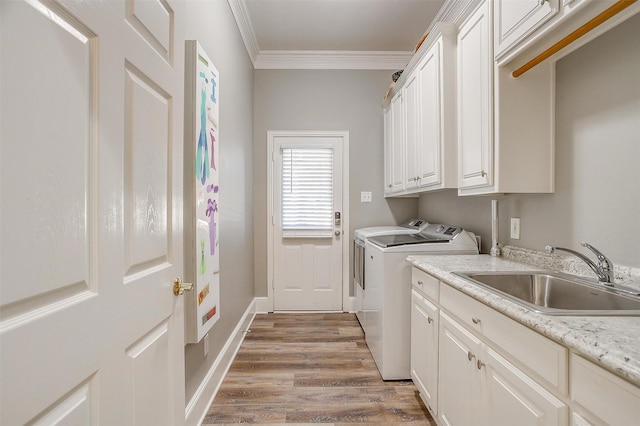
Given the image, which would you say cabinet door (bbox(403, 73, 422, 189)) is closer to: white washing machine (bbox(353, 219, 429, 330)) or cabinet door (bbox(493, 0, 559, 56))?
white washing machine (bbox(353, 219, 429, 330))

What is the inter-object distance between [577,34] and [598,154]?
0.51 m

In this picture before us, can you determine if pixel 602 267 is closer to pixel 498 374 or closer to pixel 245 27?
pixel 498 374

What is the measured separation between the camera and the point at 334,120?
3.62 metres

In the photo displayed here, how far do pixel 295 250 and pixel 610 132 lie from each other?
2.91 metres

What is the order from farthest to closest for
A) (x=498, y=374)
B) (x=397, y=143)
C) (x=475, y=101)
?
(x=397, y=143) < (x=475, y=101) < (x=498, y=374)

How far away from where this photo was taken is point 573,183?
1.46 m

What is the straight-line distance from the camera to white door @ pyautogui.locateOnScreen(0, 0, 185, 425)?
49 cm

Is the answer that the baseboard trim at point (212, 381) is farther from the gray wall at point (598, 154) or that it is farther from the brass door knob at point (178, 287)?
the gray wall at point (598, 154)

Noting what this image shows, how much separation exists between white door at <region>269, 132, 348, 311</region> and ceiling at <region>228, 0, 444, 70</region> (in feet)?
2.87

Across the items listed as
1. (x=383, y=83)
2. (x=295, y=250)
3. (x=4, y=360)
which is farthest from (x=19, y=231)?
(x=383, y=83)

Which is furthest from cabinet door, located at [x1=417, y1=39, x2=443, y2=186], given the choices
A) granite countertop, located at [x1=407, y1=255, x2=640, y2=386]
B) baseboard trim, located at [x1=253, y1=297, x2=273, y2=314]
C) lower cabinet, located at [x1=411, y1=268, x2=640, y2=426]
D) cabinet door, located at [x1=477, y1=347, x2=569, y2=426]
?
baseboard trim, located at [x1=253, y1=297, x2=273, y2=314]

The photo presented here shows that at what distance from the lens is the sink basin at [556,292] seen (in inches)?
41.4

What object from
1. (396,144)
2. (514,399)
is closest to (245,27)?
(396,144)

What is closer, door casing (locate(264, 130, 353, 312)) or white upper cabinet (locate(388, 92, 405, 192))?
white upper cabinet (locate(388, 92, 405, 192))
